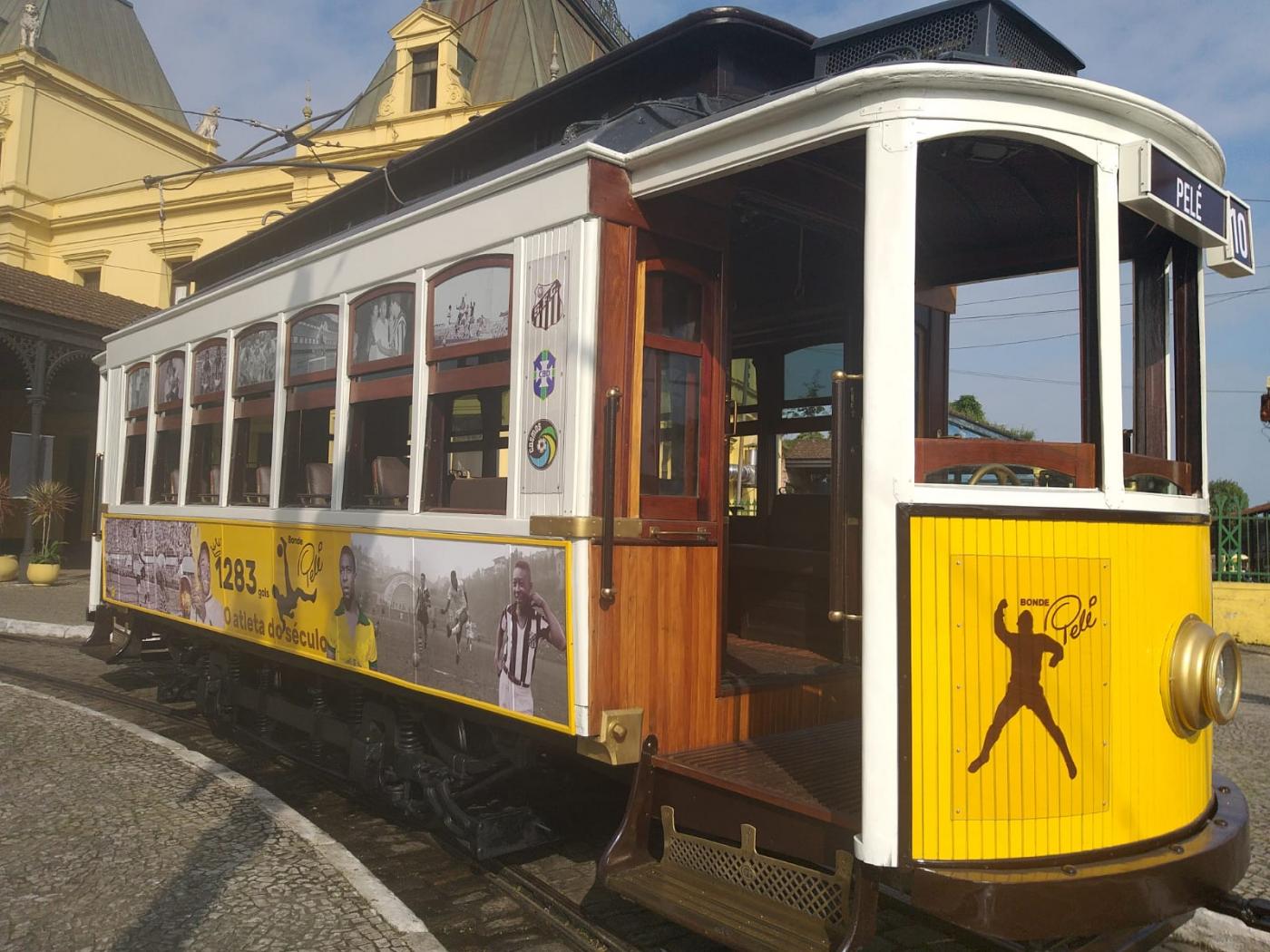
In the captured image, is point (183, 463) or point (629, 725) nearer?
point (629, 725)

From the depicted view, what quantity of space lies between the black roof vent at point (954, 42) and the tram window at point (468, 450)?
1.91 m

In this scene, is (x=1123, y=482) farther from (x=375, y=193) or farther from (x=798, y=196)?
(x=375, y=193)

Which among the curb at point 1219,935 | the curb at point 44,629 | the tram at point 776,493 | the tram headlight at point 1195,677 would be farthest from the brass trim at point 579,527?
the curb at point 44,629

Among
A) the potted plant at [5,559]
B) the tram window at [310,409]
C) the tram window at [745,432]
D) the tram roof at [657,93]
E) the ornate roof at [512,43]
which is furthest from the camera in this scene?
the ornate roof at [512,43]

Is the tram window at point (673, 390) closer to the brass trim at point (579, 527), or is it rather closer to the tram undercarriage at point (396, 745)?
the brass trim at point (579, 527)

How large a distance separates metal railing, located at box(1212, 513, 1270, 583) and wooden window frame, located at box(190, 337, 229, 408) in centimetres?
1133

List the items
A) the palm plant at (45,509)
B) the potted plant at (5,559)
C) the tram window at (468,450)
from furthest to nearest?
1. the potted plant at (5,559)
2. the palm plant at (45,509)
3. the tram window at (468,450)

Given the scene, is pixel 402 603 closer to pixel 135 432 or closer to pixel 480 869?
pixel 480 869

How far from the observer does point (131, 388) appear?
8391 millimetres

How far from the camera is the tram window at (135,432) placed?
8.05m

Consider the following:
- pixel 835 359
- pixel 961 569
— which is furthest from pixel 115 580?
pixel 961 569

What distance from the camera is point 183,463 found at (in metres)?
7.22

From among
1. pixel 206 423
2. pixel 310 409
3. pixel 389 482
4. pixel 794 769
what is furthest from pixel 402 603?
pixel 206 423

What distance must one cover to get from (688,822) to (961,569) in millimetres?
1366
